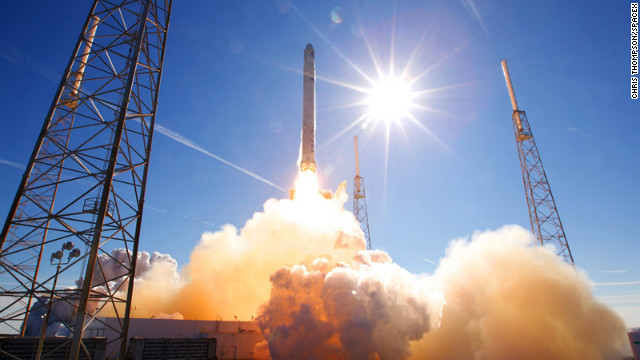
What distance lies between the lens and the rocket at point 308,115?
34906mm

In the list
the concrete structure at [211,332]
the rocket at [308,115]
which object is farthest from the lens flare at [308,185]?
the concrete structure at [211,332]

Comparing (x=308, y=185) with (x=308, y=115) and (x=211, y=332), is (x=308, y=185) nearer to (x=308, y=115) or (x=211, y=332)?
(x=308, y=115)

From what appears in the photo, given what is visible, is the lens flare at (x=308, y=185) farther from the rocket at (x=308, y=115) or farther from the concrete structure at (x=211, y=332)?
the concrete structure at (x=211, y=332)

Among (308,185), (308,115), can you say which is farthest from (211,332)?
(308,115)

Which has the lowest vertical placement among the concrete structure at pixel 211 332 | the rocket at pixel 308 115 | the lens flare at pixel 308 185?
the concrete structure at pixel 211 332

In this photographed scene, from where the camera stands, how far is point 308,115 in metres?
36.7

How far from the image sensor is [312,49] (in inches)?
1610

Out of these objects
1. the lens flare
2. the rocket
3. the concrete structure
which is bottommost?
the concrete structure

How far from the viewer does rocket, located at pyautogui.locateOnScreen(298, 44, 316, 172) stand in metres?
34.9

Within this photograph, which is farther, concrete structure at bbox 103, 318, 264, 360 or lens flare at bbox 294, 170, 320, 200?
lens flare at bbox 294, 170, 320, 200

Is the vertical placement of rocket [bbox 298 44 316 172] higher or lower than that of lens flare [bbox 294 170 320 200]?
higher

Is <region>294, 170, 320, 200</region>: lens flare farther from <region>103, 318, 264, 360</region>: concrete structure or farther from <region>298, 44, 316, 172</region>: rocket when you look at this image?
<region>103, 318, 264, 360</region>: concrete structure

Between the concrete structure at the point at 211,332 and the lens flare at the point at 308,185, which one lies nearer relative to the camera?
the concrete structure at the point at 211,332

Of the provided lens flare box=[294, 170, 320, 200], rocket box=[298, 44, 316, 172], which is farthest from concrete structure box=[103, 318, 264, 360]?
rocket box=[298, 44, 316, 172]
